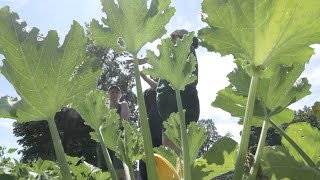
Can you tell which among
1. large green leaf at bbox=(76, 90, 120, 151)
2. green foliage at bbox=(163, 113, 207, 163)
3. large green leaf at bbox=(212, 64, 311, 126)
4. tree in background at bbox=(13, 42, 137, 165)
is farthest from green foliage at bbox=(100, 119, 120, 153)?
tree in background at bbox=(13, 42, 137, 165)

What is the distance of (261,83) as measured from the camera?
0.88 m

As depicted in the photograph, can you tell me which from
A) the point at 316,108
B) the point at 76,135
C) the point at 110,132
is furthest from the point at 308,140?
the point at 76,135

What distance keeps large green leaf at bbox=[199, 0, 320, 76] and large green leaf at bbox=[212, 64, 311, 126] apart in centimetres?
14

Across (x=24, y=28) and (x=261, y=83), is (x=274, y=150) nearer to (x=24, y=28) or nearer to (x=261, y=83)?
(x=261, y=83)

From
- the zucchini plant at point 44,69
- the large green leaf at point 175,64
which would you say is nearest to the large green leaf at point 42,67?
the zucchini plant at point 44,69

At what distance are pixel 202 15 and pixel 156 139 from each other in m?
3.53

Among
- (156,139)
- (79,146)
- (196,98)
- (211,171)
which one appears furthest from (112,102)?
(79,146)

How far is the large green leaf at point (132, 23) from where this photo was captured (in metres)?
0.77

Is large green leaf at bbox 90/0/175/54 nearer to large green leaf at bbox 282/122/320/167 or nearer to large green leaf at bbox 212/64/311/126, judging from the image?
large green leaf at bbox 212/64/311/126

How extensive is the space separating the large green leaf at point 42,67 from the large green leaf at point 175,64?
0.11 m

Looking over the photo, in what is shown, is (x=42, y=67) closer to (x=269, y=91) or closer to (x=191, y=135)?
(x=191, y=135)

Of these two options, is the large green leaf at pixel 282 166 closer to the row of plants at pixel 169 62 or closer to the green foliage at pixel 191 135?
the row of plants at pixel 169 62

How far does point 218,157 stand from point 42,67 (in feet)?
1.31

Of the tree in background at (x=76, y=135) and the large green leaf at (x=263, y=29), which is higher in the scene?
the tree in background at (x=76, y=135)
